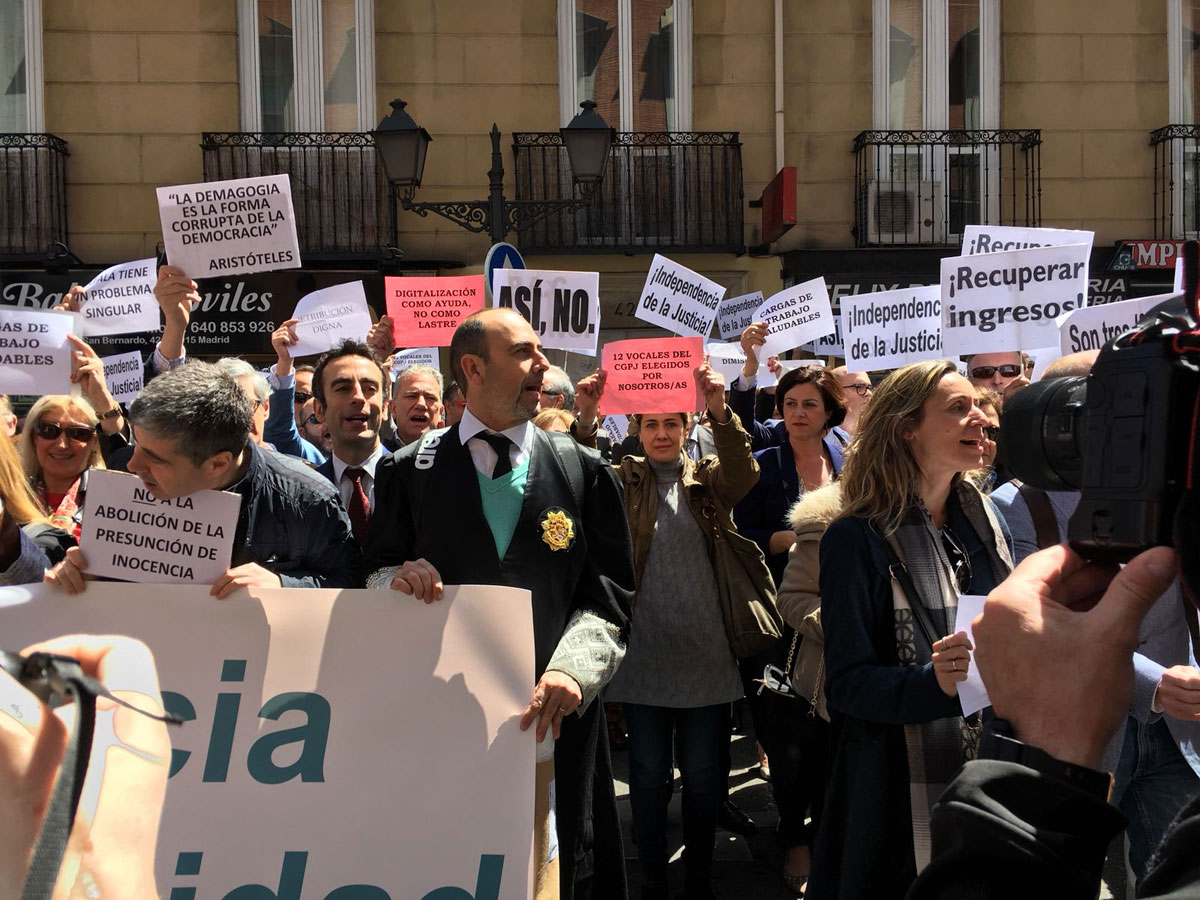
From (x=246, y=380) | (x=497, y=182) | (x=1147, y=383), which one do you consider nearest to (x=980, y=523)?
(x=1147, y=383)

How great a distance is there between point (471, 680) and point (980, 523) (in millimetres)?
1431

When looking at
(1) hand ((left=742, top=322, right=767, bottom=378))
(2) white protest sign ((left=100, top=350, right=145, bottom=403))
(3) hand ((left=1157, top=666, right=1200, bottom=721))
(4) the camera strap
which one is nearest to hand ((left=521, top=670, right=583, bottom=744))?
(3) hand ((left=1157, top=666, right=1200, bottom=721))

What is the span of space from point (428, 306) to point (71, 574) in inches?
149

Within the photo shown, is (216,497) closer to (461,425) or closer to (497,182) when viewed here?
(461,425)

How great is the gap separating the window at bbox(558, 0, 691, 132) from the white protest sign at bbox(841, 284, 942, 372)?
24.4 feet

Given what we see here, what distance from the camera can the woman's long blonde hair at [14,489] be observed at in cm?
370

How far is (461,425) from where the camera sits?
10.9 ft

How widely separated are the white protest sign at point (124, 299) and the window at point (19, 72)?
25.8 ft

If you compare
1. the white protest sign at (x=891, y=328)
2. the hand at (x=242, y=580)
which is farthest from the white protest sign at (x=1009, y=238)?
the hand at (x=242, y=580)

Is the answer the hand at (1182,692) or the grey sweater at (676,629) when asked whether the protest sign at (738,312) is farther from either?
the hand at (1182,692)

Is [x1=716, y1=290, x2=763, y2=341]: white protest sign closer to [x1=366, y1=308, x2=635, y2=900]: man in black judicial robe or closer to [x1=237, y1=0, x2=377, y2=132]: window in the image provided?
[x1=237, y1=0, x2=377, y2=132]: window

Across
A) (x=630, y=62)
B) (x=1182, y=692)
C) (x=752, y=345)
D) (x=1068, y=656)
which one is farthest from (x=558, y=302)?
(x=630, y=62)

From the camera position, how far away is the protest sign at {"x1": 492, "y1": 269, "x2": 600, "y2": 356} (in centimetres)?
666

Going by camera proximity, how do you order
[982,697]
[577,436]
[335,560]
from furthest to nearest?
[577,436]
[335,560]
[982,697]
